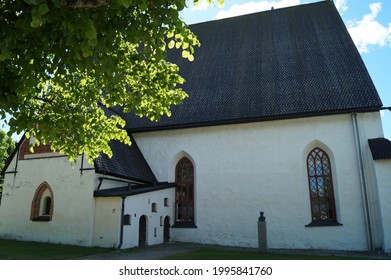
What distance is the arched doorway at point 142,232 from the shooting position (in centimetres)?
1494

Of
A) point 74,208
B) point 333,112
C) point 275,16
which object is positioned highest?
point 275,16

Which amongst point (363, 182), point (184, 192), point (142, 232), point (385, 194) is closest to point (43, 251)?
point (142, 232)

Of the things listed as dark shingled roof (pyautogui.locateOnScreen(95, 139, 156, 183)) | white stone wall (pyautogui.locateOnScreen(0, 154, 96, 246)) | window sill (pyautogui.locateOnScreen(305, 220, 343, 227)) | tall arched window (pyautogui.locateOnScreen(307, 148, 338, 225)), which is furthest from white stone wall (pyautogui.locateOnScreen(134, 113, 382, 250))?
white stone wall (pyautogui.locateOnScreen(0, 154, 96, 246))

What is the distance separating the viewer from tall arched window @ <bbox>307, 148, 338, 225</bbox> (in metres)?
15.5

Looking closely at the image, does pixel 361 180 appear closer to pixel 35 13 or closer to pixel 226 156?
pixel 226 156

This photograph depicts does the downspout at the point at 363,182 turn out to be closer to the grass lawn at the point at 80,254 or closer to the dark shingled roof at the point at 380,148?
the dark shingled roof at the point at 380,148

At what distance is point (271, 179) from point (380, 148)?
4803mm

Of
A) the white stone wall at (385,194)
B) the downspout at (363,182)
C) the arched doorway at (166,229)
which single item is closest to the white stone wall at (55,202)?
the arched doorway at (166,229)

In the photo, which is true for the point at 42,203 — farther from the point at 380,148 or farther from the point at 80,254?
the point at 380,148

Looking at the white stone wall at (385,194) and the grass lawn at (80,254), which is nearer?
the grass lawn at (80,254)

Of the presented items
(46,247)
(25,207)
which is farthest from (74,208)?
(25,207)

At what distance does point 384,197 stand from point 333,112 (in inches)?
165

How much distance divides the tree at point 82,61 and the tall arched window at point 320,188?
9502 millimetres

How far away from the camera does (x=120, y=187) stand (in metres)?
15.8
